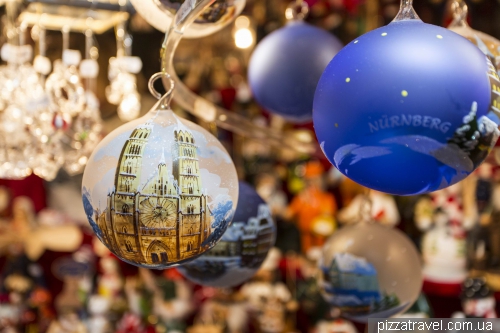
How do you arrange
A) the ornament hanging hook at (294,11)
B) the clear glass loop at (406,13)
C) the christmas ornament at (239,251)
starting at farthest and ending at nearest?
the ornament hanging hook at (294,11)
the christmas ornament at (239,251)
the clear glass loop at (406,13)

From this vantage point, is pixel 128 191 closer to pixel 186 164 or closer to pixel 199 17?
→ pixel 186 164

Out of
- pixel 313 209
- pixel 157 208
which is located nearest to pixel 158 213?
pixel 157 208

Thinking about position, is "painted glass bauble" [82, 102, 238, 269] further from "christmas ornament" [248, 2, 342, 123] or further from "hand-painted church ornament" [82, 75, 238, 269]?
"christmas ornament" [248, 2, 342, 123]

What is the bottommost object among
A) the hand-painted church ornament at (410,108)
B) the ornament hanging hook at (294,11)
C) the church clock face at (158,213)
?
the church clock face at (158,213)

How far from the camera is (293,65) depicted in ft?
4.68

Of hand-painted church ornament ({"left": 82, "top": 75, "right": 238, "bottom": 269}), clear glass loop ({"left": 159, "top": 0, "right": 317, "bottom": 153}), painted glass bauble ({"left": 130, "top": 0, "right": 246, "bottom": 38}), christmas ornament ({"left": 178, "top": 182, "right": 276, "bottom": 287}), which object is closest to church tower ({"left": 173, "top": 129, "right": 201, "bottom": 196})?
hand-painted church ornament ({"left": 82, "top": 75, "right": 238, "bottom": 269})

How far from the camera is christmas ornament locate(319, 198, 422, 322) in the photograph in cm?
130

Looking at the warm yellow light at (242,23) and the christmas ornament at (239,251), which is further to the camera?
the warm yellow light at (242,23)

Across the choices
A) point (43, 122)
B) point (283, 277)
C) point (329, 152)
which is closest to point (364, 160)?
point (329, 152)

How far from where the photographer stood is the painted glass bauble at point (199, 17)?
3.52 feet

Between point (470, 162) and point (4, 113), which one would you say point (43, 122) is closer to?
point (4, 113)

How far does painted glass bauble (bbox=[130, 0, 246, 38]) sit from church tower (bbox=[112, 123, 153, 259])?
27cm

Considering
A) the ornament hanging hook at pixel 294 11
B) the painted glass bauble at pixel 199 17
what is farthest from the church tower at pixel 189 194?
the ornament hanging hook at pixel 294 11

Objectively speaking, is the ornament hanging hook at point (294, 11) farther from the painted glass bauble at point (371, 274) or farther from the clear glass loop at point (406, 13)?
the clear glass loop at point (406, 13)
